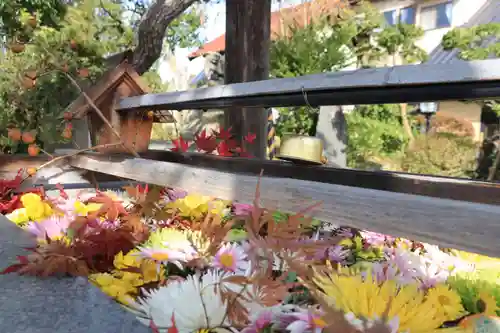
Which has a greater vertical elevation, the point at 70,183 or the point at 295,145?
the point at 295,145

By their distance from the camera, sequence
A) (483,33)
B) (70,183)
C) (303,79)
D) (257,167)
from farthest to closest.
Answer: (483,33) → (70,183) → (257,167) → (303,79)

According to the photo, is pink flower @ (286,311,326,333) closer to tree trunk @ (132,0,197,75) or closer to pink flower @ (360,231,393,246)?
pink flower @ (360,231,393,246)

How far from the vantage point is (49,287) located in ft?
3.12

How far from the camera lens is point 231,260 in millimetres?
922

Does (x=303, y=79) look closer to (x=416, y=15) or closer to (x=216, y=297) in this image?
(x=216, y=297)

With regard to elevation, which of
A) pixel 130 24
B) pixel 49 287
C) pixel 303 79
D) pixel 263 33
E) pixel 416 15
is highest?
pixel 416 15

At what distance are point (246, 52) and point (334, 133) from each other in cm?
385

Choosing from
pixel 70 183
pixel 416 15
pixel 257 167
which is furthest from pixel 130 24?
pixel 416 15

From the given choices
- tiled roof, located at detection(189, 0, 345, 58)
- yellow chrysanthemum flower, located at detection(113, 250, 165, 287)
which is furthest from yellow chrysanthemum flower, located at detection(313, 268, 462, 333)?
tiled roof, located at detection(189, 0, 345, 58)

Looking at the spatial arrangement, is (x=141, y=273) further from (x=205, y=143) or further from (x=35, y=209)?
(x=205, y=143)

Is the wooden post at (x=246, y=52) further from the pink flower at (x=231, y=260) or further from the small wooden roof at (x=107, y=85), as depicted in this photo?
the pink flower at (x=231, y=260)

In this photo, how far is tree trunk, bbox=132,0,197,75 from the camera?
4.24m

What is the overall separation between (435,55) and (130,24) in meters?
8.01

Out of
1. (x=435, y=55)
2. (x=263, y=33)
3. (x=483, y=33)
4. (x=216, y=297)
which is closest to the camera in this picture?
(x=216, y=297)
